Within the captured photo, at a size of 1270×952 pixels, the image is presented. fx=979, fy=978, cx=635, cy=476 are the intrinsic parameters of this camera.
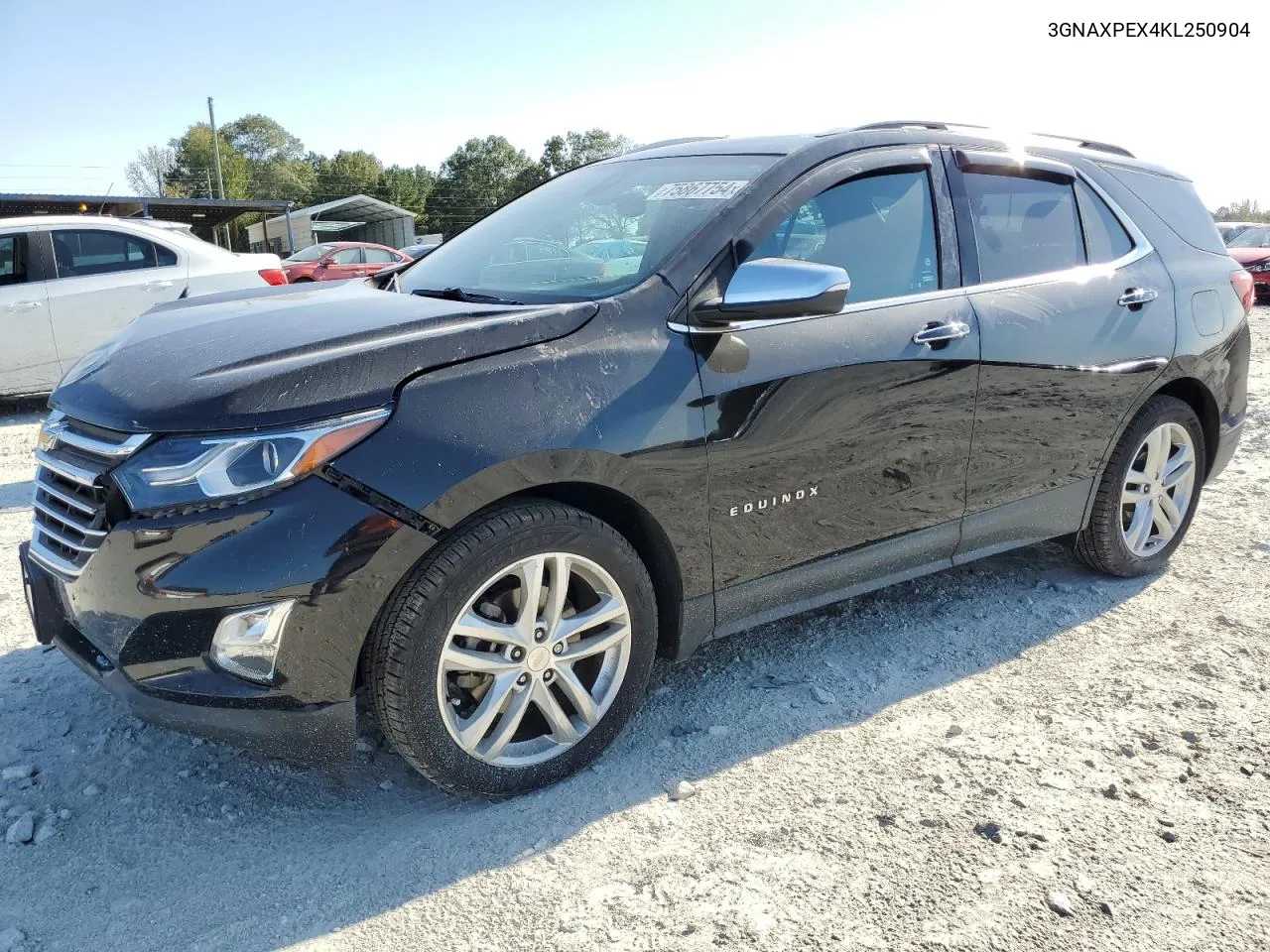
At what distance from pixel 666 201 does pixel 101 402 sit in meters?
1.71

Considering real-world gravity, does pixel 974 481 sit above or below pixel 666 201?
below

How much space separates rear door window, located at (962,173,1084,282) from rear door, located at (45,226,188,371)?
696 centimetres

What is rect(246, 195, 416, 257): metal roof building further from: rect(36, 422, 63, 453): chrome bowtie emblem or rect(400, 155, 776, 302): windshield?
rect(36, 422, 63, 453): chrome bowtie emblem

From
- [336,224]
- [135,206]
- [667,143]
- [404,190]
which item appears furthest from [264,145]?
[667,143]

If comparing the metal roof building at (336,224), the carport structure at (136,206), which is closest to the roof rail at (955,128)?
the carport structure at (136,206)

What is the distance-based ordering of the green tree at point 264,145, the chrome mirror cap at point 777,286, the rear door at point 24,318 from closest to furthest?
the chrome mirror cap at point 777,286
the rear door at point 24,318
the green tree at point 264,145

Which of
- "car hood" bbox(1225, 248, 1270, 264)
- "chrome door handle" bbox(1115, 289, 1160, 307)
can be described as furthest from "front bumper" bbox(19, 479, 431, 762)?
"car hood" bbox(1225, 248, 1270, 264)

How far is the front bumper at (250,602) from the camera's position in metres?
2.13

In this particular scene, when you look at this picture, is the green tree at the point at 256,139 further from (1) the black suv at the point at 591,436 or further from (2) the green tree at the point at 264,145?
(1) the black suv at the point at 591,436

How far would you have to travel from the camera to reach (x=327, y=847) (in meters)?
2.44

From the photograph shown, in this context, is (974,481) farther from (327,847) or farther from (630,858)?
(327,847)

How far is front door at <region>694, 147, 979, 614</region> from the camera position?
2.77m

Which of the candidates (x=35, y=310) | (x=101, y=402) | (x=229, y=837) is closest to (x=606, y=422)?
(x=101, y=402)

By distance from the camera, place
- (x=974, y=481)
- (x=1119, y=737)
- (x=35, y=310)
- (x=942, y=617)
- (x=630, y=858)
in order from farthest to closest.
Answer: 1. (x=35, y=310)
2. (x=942, y=617)
3. (x=974, y=481)
4. (x=1119, y=737)
5. (x=630, y=858)
